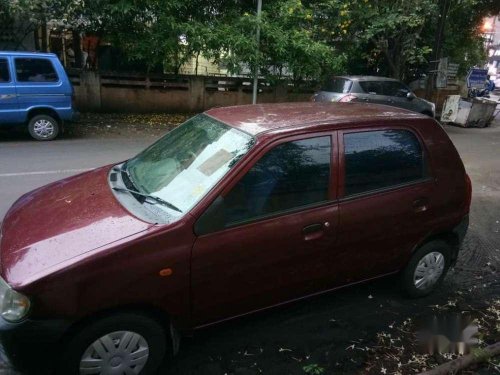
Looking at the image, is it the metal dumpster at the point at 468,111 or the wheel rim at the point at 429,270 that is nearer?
the wheel rim at the point at 429,270

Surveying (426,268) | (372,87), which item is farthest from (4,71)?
(372,87)

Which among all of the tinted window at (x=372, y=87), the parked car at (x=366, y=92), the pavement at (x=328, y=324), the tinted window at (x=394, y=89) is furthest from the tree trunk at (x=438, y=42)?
the pavement at (x=328, y=324)

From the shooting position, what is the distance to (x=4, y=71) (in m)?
9.09

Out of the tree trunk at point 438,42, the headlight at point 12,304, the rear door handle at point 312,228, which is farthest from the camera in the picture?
the tree trunk at point 438,42

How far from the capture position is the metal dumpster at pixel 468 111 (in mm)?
15156

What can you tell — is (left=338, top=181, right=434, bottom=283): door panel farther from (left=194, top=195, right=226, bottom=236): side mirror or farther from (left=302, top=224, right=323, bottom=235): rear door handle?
(left=194, top=195, right=226, bottom=236): side mirror

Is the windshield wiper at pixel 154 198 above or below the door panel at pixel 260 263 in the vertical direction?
above

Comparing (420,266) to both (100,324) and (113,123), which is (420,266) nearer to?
(100,324)

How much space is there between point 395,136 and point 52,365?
2.85 metres

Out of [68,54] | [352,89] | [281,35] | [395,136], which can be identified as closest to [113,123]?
[68,54]

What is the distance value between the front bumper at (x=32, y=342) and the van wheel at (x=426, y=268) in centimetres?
275

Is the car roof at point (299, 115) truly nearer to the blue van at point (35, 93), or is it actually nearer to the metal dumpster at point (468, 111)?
the blue van at point (35, 93)

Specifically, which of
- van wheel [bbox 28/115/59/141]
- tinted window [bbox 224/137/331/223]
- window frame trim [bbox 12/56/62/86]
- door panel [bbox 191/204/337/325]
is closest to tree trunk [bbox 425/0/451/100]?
window frame trim [bbox 12/56/62/86]

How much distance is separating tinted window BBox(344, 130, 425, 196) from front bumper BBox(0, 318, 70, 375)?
210cm
